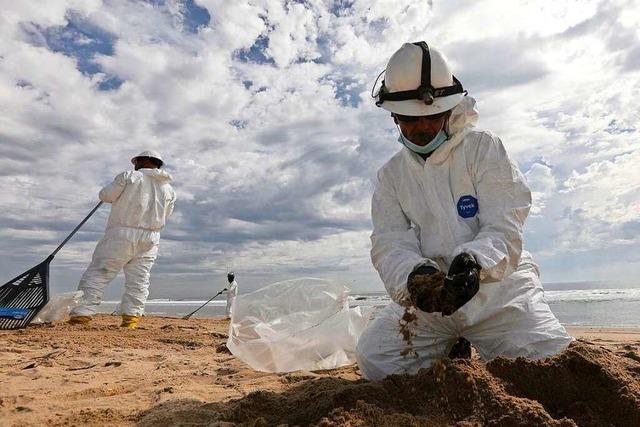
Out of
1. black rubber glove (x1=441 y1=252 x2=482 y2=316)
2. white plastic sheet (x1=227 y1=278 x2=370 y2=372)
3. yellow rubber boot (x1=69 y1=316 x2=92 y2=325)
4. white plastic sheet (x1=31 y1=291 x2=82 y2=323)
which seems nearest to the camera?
black rubber glove (x1=441 y1=252 x2=482 y2=316)

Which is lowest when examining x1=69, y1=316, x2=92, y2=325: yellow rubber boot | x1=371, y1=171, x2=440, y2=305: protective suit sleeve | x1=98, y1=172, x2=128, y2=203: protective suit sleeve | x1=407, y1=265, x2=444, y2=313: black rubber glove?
x1=69, y1=316, x2=92, y2=325: yellow rubber boot

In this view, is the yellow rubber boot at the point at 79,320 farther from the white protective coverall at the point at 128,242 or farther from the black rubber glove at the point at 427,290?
the black rubber glove at the point at 427,290

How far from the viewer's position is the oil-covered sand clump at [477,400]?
1680 mm

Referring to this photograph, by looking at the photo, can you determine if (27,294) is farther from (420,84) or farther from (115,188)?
(420,84)

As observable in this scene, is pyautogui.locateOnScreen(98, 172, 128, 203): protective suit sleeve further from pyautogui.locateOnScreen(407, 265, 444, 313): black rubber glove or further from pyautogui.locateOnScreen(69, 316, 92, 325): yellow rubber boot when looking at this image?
pyautogui.locateOnScreen(407, 265, 444, 313): black rubber glove

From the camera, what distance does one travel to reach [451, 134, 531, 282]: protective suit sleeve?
6.68 ft

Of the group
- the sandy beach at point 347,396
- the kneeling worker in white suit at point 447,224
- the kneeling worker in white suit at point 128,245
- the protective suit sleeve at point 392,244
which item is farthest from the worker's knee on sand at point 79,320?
the protective suit sleeve at point 392,244

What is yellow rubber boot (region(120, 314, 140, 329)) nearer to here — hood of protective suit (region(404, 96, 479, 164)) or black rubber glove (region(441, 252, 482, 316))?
hood of protective suit (region(404, 96, 479, 164))

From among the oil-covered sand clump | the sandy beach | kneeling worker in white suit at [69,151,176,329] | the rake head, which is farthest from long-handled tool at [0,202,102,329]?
the oil-covered sand clump

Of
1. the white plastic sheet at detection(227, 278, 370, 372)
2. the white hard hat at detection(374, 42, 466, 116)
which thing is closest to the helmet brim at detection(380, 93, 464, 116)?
the white hard hat at detection(374, 42, 466, 116)

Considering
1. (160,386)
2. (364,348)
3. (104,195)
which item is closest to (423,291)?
(364,348)

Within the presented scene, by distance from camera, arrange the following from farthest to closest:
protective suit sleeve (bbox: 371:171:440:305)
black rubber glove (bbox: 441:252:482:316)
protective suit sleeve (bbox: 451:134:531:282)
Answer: protective suit sleeve (bbox: 371:171:440:305) → protective suit sleeve (bbox: 451:134:531:282) → black rubber glove (bbox: 441:252:482:316)

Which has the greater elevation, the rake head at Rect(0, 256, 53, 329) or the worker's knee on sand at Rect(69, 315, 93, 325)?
the rake head at Rect(0, 256, 53, 329)

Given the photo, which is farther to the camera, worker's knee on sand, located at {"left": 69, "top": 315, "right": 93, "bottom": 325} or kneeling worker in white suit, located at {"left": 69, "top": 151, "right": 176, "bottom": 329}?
kneeling worker in white suit, located at {"left": 69, "top": 151, "right": 176, "bottom": 329}
